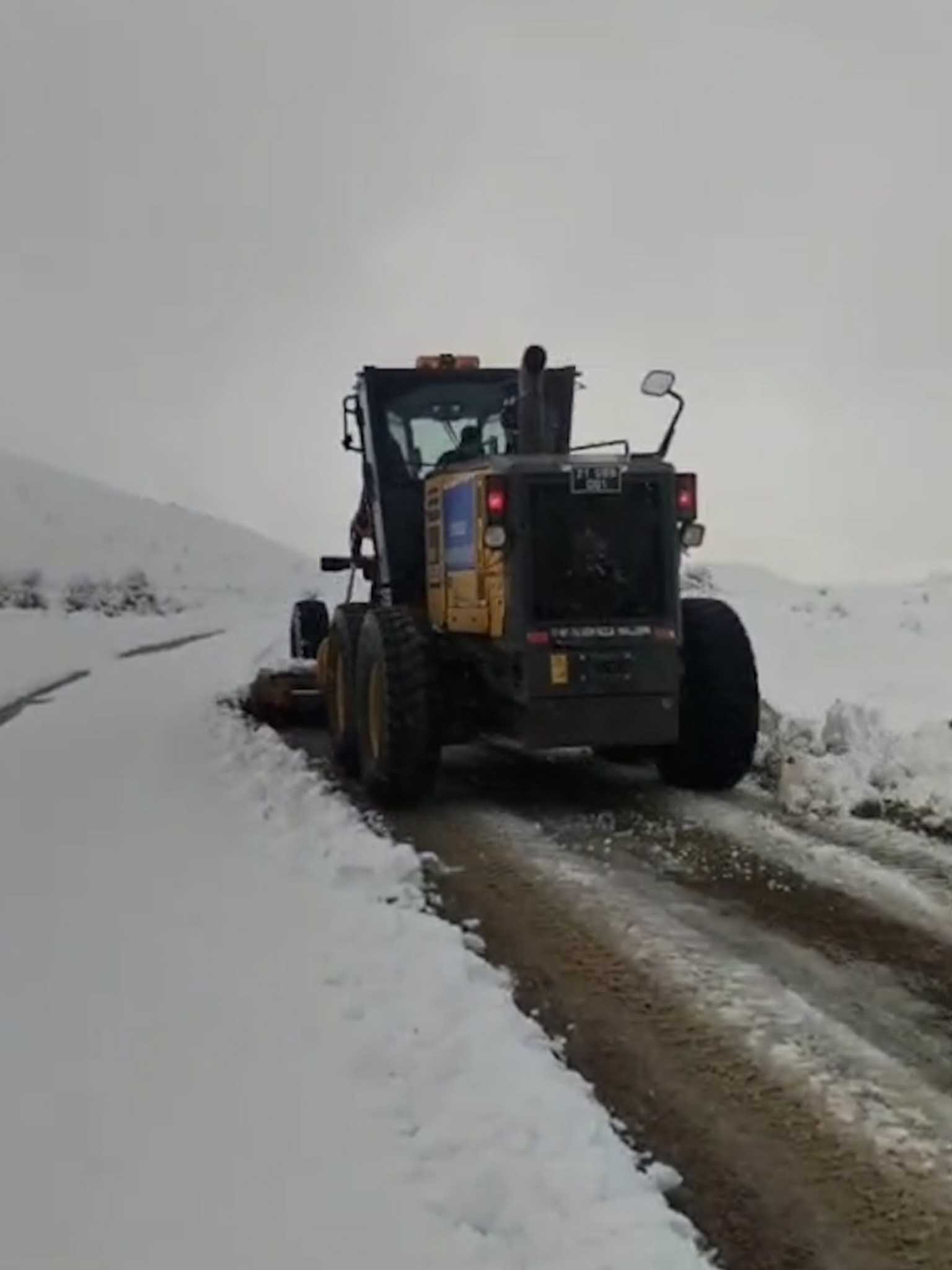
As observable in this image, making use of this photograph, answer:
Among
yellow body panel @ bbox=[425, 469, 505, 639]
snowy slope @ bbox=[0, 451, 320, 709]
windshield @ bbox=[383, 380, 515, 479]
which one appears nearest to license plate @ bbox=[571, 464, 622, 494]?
yellow body panel @ bbox=[425, 469, 505, 639]

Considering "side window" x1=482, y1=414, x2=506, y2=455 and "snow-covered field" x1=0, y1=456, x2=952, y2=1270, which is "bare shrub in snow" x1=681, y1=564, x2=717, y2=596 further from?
"snow-covered field" x1=0, y1=456, x2=952, y2=1270

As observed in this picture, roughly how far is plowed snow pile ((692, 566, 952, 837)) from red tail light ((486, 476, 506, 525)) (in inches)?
89.0

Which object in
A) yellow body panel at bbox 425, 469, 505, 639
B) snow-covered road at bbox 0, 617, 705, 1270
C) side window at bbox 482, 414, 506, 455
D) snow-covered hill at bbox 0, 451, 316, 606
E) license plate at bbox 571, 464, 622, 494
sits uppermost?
snow-covered hill at bbox 0, 451, 316, 606

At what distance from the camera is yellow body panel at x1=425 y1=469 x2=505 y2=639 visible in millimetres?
8258

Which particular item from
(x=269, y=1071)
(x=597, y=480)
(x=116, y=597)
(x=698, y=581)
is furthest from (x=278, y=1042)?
(x=116, y=597)

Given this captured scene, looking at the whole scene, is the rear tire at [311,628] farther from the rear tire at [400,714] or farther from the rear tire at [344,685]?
the rear tire at [400,714]

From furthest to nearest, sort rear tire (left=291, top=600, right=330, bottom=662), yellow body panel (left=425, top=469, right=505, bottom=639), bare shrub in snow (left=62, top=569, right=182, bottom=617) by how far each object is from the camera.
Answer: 1. bare shrub in snow (left=62, top=569, right=182, bottom=617)
2. rear tire (left=291, top=600, right=330, bottom=662)
3. yellow body panel (left=425, top=469, right=505, bottom=639)

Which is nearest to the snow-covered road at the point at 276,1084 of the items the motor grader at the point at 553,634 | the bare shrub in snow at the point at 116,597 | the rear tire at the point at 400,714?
the rear tire at the point at 400,714

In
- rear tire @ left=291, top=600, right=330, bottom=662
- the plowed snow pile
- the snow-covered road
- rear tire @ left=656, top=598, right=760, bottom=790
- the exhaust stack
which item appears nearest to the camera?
the snow-covered road

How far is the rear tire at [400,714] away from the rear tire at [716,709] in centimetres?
157

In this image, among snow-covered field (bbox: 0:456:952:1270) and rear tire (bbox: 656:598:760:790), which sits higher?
rear tire (bbox: 656:598:760:790)

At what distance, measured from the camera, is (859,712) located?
8.97 meters

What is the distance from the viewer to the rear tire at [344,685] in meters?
9.66

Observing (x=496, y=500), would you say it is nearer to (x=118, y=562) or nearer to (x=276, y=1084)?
(x=276, y=1084)
